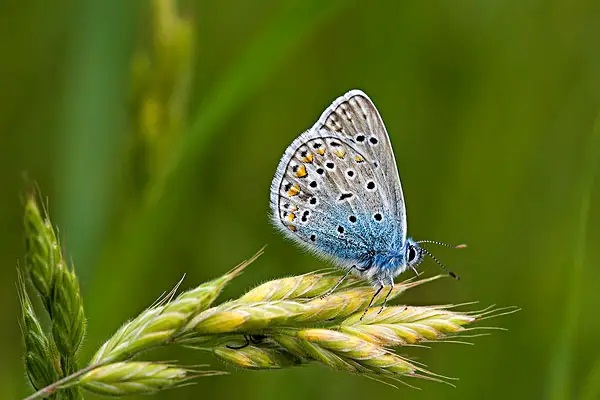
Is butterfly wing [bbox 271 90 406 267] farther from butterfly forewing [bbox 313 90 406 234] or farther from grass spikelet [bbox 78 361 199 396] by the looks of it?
grass spikelet [bbox 78 361 199 396]

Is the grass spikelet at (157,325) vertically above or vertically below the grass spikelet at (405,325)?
above

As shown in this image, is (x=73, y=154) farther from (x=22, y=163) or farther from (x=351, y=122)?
(x=351, y=122)

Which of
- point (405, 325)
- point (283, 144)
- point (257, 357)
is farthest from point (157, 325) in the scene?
point (283, 144)

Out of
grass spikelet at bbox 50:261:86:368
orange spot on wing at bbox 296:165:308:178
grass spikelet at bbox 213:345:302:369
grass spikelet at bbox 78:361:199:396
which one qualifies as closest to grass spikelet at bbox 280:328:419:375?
grass spikelet at bbox 213:345:302:369

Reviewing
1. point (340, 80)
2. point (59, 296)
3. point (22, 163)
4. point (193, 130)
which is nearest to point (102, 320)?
point (193, 130)

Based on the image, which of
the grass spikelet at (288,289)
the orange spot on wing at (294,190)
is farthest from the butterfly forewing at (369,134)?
the grass spikelet at (288,289)

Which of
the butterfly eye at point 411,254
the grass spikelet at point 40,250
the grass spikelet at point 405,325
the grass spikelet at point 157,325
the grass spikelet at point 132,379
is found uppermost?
the grass spikelet at point 40,250

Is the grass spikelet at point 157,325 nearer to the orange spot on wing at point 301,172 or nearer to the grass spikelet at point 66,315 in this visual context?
the grass spikelet at point 66,315

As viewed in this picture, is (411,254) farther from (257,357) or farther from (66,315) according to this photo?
(66,315)
